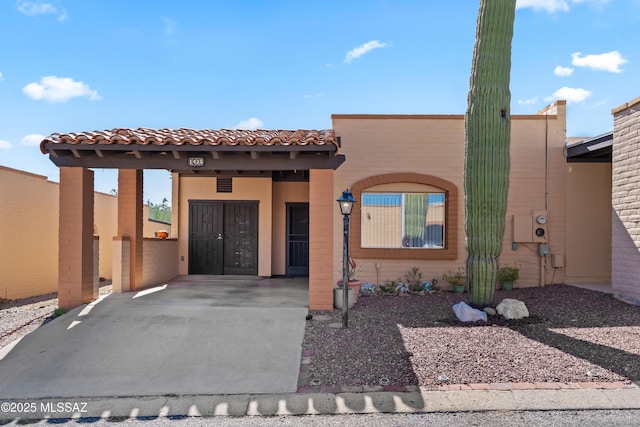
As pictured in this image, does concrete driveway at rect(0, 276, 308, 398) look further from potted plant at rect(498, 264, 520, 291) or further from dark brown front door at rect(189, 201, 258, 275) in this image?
potted plant at rect(498, 264, 520, 291)

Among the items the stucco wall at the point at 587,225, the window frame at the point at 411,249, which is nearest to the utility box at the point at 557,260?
the stucco wall at the point at 587,225

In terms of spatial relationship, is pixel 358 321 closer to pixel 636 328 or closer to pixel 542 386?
pixel 542 386

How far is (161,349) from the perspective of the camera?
529 centimetres

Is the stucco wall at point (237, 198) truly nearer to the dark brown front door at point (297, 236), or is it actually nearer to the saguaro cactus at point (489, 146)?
the dark brown front door at point (297, 236)

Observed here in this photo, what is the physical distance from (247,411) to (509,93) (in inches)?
262

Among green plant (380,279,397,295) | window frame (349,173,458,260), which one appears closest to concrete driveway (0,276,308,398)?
green plant (380,279,397,295)

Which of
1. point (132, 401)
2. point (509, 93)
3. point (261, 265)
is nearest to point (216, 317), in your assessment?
point (132, 401)

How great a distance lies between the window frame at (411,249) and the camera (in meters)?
9.45

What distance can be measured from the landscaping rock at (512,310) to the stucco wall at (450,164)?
2.79 metres

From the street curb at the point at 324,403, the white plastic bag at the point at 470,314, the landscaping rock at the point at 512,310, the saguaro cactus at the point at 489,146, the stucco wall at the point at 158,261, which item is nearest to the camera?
the street curb at the point at 324,403

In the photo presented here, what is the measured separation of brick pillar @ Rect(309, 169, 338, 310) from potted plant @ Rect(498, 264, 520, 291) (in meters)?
4.80

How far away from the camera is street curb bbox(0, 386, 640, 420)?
383cm

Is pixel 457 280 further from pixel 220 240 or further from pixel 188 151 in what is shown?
pixel 188 151

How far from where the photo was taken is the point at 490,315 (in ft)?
22.0
